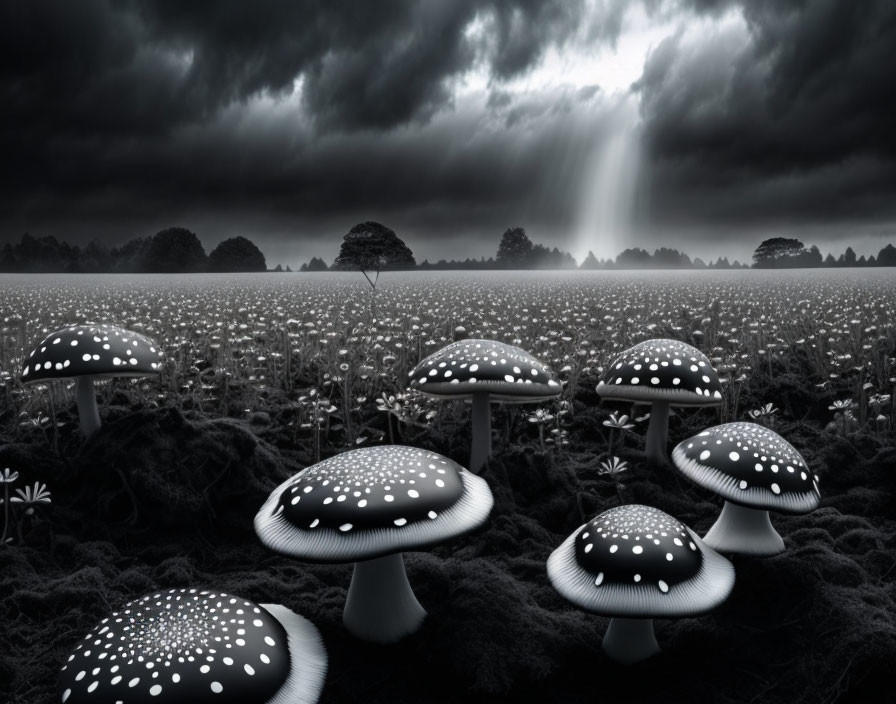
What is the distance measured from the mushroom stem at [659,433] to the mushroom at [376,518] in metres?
2.69

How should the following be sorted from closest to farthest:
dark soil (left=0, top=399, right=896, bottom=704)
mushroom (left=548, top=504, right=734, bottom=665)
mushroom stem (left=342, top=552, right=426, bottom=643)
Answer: mushroom (left=548, top=504, right=734, bottom=665)
dark soil (left=0, top=399, right=896, bottom=704)
mushroom stem (left=342, top=552, right=426, bottom=643)

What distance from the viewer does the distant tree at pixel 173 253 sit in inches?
3767

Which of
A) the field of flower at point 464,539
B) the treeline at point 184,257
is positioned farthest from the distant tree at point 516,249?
the field of flower at point 464,539

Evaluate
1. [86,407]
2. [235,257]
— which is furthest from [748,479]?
[235,257]

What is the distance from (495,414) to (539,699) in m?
3.75

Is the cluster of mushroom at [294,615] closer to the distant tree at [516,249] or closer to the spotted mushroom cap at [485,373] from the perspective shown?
the spotted mushroom cap at [485,373]

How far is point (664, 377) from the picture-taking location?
484 cm

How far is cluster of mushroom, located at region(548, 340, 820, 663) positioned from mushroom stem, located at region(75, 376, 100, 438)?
425 cm

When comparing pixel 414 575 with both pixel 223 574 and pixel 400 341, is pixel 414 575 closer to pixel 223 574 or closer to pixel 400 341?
pixel 223 574

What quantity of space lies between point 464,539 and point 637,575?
6.10 ft

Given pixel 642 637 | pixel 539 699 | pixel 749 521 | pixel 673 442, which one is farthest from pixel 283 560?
pixel 673 442

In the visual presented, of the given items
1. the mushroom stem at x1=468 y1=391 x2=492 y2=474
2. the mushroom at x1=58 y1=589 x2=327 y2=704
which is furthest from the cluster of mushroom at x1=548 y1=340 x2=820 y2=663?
the mushroom at x1=58 y1=589 x2=327 y2=704

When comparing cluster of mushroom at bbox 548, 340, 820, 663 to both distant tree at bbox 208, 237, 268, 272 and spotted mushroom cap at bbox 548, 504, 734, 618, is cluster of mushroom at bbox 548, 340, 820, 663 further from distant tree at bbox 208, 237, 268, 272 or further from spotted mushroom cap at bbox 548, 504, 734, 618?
distant tree at bbox 208, 237, 268, 272

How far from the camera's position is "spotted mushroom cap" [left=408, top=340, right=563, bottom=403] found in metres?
4.55
